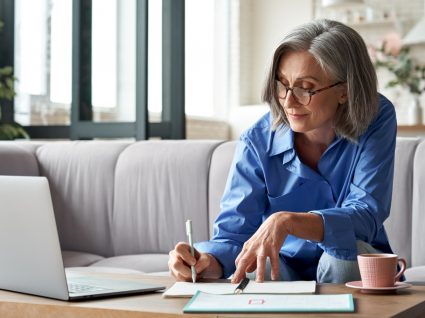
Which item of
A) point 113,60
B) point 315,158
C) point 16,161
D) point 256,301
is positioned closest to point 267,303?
point 256,301

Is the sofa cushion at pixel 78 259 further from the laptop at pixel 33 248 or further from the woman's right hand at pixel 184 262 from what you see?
the laptop at pixel 33 248

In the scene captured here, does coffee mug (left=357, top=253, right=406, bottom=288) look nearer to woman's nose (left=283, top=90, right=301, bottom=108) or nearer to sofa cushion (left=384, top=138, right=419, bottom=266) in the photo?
woman's nose (left=283, top=90, right=301, bottom=108)

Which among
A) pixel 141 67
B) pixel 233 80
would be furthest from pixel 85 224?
pixel 233 80

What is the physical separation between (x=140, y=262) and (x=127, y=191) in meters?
0.41

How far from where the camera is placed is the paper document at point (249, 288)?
1.54m

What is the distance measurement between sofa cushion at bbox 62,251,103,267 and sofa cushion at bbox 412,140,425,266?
127 cm

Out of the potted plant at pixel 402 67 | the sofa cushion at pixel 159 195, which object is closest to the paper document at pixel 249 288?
the sofa cushion at pixel 159 195

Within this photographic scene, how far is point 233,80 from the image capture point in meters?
8.55

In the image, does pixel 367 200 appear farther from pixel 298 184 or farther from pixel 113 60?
pixel 113 60

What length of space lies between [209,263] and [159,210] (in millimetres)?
1482

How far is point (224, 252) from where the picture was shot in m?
1.97

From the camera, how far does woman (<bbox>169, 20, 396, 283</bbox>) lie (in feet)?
6.34

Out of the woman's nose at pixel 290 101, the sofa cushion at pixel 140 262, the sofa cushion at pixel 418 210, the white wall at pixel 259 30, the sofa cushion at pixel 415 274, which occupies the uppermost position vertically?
the white wall at pixel 259 30

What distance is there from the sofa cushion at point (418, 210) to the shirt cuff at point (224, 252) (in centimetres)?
102
